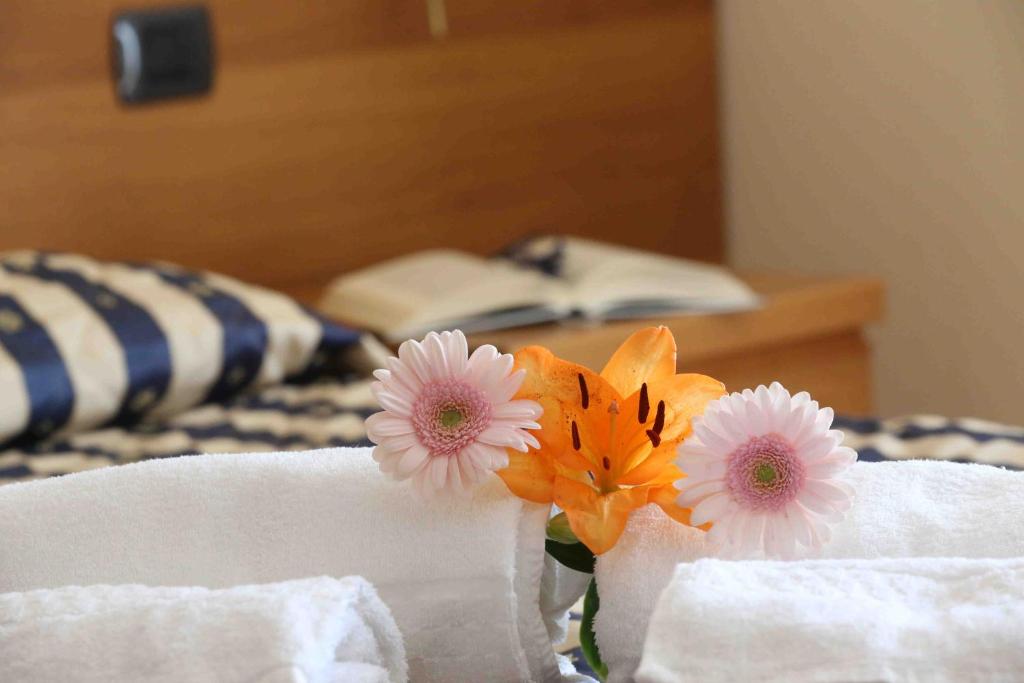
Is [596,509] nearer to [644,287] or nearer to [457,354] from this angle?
[457,354]

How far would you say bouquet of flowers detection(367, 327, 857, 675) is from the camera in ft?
1.88

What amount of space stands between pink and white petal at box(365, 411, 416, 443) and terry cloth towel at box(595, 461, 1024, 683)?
0.10 m

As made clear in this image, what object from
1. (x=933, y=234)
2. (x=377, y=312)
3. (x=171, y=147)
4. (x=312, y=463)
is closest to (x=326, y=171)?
(x=171, y=147)

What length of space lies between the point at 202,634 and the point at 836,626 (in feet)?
0.75

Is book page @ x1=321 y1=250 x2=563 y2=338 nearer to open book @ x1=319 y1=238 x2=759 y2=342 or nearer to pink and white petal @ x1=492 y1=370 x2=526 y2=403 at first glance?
open book @ x1=319 y1=238 x2=759 y2=342

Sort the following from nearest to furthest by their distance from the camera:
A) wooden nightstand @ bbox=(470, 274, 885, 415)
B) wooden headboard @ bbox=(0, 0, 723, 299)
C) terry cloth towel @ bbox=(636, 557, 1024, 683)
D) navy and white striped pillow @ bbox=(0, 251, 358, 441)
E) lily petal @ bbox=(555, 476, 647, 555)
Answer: terry cloth towel @ bbox=(636, 557, 1024, 683) → lily petal @ bbox=(555, 476, 647, 555) → navy and white striped pillow @ bbox=(0, 251, 358, 441) → wooden nightstand @ bbox=(470, 274, 885, 415) → wooden headboard @ bbox=(0, 0, 723, 299)

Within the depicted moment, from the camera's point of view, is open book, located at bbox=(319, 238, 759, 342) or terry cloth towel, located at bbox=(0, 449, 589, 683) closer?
terry cloth towel, located at bbox=(0, 449, 589, 683)

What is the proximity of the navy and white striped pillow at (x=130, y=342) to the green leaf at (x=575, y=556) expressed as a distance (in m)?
0.83

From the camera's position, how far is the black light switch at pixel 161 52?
1977 millimetres

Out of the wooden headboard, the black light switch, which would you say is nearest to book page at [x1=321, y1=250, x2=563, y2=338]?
the wooden headboard

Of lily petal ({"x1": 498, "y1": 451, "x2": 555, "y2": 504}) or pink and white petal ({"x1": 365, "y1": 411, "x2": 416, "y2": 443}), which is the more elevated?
pink and white petal ({"x1": 365, "y1": 411, "x2": 416, "y2": 443})

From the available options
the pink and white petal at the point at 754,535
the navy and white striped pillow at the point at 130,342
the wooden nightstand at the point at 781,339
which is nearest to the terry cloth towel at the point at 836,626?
the pink and white petal at the point at 754,535

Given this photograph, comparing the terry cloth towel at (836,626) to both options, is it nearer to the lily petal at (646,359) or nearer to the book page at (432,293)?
the lily petal at (646,359)

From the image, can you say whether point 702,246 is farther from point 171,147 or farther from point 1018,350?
point 171,147
